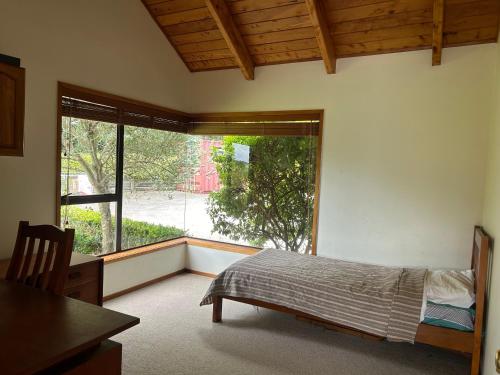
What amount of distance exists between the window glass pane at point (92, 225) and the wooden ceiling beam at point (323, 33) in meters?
2.58

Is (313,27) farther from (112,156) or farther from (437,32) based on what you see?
(112,156)

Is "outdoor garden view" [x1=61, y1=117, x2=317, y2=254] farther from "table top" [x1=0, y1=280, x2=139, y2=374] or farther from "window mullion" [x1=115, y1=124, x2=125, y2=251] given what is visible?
"table top" [x1=0, y1=280, x2=139, y2=374]

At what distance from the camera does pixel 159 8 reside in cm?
385

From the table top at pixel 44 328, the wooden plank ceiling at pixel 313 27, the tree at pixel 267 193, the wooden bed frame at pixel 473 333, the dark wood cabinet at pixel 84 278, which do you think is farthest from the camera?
the tree at pixel 267 193

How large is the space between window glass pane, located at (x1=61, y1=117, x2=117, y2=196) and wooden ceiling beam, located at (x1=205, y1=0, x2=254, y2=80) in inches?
57.3

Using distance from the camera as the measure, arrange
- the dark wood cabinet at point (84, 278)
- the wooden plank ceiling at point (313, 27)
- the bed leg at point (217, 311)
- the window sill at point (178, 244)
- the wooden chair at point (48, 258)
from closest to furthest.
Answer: the wooden chair at point (48, 258) → the dark wood cabinet at point (84, 278) → the wooden plank ceiling at point (313, 27) → the bed leg at point (217, 311) → the window sill at point (178, 244)

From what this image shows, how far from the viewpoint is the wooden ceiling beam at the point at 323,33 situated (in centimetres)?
313

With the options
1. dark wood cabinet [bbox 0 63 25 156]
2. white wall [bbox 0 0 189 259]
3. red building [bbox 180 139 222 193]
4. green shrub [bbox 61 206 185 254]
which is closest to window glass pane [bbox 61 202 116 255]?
green shrub [bbox 61 206 185 254]

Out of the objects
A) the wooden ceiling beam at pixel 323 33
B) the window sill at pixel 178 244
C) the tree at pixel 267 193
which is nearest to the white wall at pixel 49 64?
the window sill at pixel 178 244

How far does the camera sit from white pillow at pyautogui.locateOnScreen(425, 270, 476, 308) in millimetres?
2490

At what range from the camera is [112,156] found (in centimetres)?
376

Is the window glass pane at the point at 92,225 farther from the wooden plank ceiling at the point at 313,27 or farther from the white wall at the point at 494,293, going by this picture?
the white wall at the point at 494,293

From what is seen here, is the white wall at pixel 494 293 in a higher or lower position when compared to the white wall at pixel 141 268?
higher

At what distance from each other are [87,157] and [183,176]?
4.75 feet
